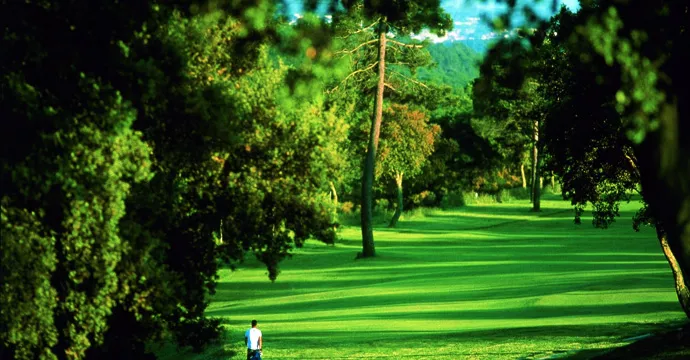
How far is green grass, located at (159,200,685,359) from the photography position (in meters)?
22.9

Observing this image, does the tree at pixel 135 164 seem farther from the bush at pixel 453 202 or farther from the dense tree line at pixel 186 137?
the bush at pixel 453 202

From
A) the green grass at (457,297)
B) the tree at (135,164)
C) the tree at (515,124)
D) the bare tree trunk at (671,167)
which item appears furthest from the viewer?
the tree at (515,124)

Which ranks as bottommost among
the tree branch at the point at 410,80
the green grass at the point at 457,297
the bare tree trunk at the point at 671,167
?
the green grass at the point at 457,297

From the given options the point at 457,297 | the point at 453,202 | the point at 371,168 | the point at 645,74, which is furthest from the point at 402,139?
the point at 645,74

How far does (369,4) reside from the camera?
40.2 ft

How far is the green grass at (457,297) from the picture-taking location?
75.0ft

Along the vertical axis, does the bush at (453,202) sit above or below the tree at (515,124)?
below

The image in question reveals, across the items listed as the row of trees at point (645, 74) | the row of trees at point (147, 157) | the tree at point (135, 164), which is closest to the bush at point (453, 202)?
the row of trees at point (147, 157)

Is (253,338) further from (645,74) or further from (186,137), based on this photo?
(645,74)

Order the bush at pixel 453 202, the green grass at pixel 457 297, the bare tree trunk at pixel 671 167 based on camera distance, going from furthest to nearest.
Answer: the bush at pixel 453 202
the green grass at pixel 457 297
the bare tree trunk at pixel 671 167

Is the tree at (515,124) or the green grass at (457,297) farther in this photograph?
the tree at (515,124)

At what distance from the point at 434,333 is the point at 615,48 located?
1689 centimetres

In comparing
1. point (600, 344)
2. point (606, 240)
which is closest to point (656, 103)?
point (600, 344)

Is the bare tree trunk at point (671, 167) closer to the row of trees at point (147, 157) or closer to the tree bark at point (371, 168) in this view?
the row of trees at point (147, 157)
